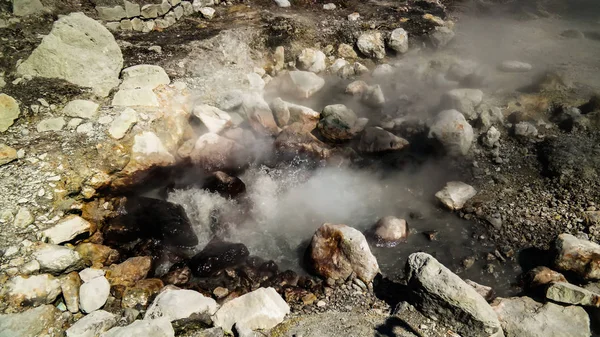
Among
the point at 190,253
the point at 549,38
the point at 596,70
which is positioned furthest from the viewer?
the point at 549,38

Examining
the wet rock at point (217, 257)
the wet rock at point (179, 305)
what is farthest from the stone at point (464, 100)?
the wet rock at point (179, 305)

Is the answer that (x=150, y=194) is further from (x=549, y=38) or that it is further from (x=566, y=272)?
(x=549, y=38)

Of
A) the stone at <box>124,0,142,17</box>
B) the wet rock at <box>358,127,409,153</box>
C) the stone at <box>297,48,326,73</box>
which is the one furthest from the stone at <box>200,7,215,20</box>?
the wet rock at <box>358,127,409,153</box>

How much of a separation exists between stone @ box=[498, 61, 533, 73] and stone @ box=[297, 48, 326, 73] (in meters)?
4.31

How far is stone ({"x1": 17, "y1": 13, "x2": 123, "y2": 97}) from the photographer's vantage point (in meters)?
6.57

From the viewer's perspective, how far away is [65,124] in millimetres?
6082

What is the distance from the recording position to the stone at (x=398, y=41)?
9664 millimetres

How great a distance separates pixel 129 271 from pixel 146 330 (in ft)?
4.71

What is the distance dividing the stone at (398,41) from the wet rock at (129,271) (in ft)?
25.4

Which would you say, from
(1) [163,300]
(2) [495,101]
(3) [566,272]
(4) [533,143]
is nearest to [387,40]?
(2) [495,101]

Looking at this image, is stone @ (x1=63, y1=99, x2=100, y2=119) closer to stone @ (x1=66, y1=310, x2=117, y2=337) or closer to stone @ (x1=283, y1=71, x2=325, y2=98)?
→ stone @ (x1=66, y1=310, x2=117, y2=337)

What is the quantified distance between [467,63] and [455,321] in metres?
6.73

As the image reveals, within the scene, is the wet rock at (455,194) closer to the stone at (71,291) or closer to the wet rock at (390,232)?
the wet rock at (390,232)

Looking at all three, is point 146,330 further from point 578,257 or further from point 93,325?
point 578,257
